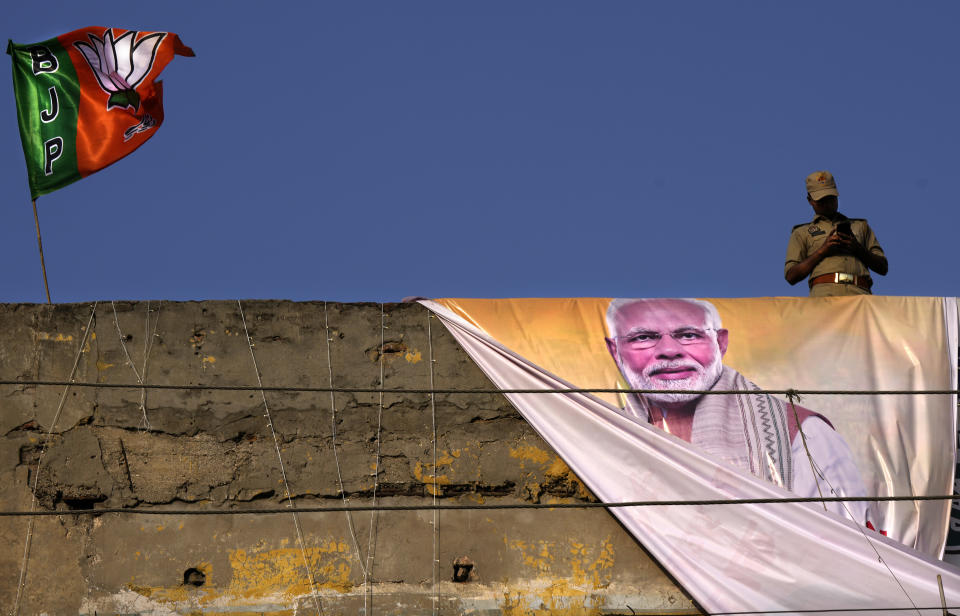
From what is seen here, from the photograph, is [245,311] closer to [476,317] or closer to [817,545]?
[476,317]

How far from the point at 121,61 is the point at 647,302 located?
312cm

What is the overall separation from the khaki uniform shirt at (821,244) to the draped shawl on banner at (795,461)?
1.14 ft

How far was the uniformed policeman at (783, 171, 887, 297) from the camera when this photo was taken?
240 inches

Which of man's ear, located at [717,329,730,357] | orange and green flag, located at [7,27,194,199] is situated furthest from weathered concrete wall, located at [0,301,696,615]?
orange and green flag, located at [7,27,194,199]

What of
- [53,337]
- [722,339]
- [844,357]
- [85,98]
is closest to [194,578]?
[53,337]

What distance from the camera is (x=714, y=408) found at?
547cm

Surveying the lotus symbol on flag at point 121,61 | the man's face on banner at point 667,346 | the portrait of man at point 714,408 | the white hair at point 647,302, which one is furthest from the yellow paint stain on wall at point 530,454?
the lotus symbol on flag at point 121,61

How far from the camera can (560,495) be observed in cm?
530

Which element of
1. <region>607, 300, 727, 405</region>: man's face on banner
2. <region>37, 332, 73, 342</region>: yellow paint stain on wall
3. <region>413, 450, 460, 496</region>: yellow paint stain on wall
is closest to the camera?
<region>413, 450, 460, 496</region>: yellow paint stain on wall

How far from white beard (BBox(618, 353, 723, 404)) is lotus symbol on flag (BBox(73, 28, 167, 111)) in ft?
9.91

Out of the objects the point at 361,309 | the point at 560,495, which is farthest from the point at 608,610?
the point at 361,309

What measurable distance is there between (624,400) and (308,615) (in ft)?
5.43

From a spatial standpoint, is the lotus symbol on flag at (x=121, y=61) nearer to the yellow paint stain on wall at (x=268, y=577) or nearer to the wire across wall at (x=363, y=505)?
the wire across wall at (x=363, y=505)

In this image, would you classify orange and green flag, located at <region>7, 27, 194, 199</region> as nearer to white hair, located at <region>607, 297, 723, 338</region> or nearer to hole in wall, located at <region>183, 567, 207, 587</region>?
hole in wall, located at <region>183, 567, 207, 587</region>
